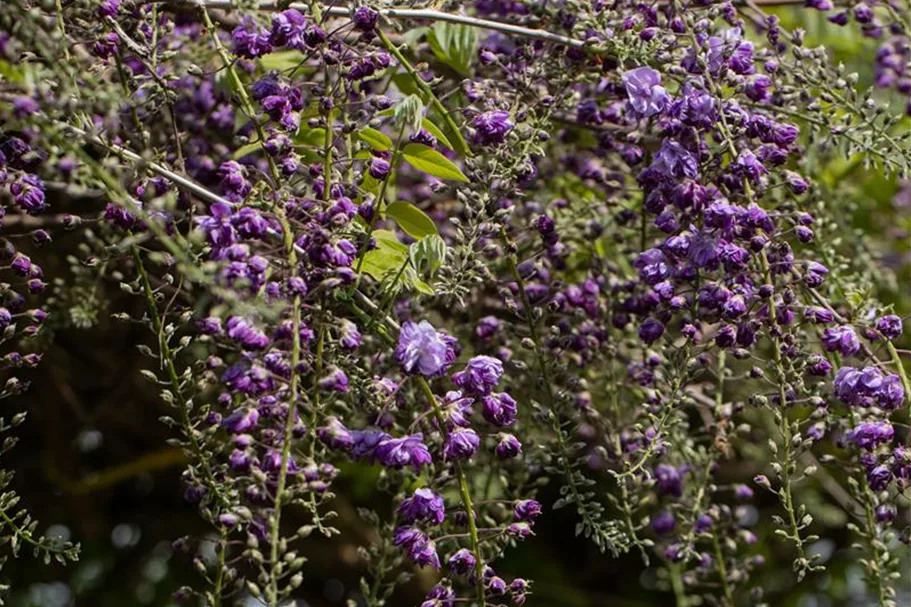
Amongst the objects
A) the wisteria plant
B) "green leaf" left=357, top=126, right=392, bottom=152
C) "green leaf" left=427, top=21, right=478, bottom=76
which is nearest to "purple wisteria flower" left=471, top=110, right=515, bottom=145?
the wisteria plant

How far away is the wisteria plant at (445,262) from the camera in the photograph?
123 centimetres

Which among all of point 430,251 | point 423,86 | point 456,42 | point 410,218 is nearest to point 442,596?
point 430,251

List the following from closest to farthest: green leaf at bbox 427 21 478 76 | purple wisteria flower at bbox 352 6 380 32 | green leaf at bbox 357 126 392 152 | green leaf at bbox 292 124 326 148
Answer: purple wisteria flower at bbox 352 6 380 32
green leaf at bbox 357 126 392 152
green leaf at bbox 292 124 326 148
green leaf at bbox 427 21 478 76

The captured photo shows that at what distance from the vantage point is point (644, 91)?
59.7 inches

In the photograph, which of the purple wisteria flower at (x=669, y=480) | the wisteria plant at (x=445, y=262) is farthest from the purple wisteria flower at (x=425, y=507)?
the purple wisteria flower at (x=669, y=480)

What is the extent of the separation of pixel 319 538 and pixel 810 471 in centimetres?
211

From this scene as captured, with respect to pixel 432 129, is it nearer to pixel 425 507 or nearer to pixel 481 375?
pixel 481 375

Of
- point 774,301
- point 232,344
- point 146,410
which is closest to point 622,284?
point 774,301

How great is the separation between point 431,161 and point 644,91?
0.28 meters

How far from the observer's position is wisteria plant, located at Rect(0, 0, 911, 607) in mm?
1229

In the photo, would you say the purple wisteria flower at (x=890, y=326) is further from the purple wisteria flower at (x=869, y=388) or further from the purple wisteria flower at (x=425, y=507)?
the purple wisteria flower at (x=425, y=507)

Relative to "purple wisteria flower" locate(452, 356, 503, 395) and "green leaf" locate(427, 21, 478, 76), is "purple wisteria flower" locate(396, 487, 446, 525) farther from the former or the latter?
"green leaf" locate(427, 21, 478, 76)

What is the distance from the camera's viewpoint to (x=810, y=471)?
55.1 inches

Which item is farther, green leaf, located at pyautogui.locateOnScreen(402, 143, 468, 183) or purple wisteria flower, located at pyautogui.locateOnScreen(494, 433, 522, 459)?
green leaf, located at pyautogui.locateOnScreen(402, 143, 468, 183)
